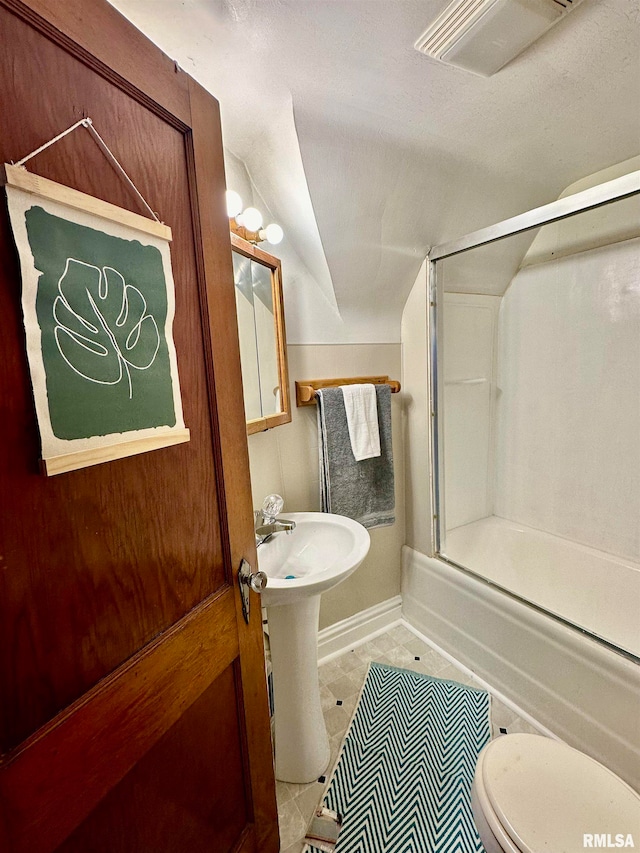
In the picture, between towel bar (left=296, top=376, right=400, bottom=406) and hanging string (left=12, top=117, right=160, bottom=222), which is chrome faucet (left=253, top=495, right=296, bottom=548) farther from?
hanging string (left=12, top=117, right=160, bottom=222)

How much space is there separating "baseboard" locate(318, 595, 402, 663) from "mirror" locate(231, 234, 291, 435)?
114 centimetres

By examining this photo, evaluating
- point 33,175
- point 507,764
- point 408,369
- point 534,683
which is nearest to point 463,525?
point 534,683

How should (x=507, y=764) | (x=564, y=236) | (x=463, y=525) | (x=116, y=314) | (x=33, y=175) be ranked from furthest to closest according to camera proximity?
(x=463, y=525) → (x=564, y=236) → (x=507, y=764) → (x=116, y=314) → (x=33, y=175)

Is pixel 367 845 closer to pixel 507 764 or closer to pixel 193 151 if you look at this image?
pixel 507 764

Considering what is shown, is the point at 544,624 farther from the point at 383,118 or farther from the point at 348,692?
the point at 383,118

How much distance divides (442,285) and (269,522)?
1.36 meters

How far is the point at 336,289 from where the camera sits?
5.16 feet

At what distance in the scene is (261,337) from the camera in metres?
1.41

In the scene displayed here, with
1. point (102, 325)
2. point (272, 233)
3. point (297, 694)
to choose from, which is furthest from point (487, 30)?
point (297, 694)

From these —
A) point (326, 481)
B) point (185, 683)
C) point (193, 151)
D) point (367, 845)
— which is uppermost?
point (193, 151)

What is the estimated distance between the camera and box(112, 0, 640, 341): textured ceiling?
896mm

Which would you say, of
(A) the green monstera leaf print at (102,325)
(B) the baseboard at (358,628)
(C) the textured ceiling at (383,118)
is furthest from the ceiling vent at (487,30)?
(B) the baseboard at (358,628)

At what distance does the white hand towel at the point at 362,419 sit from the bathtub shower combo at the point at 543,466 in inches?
13.7

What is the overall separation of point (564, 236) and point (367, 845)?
255cm
